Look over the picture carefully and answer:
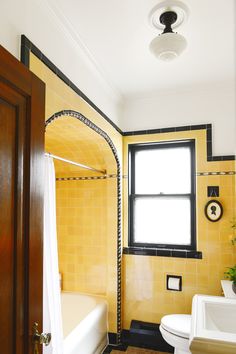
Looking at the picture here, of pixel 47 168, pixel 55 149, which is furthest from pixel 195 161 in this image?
pixel 47 168

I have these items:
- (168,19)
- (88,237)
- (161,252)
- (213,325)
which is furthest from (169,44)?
(88,237)

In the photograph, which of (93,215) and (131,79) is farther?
(93,215)

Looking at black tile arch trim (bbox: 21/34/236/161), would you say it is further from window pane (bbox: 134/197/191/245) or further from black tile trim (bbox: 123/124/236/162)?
window pane (bbox: 134/197/191/245)

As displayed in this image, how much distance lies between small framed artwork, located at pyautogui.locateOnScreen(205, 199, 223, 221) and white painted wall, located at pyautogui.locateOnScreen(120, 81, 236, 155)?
20.3 inches

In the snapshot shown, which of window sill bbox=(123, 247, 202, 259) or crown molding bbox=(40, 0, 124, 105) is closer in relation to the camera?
crown molding bbox=(40, 0, 124, 105)

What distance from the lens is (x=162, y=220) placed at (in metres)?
2.97

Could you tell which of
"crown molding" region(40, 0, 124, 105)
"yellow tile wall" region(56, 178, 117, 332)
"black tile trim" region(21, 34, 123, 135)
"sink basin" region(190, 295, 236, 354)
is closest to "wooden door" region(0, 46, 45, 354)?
"black tile trim" region(21, 34, 123, 135)

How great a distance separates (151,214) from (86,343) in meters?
1.40

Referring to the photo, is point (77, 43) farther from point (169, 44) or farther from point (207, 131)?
point (207, 131)

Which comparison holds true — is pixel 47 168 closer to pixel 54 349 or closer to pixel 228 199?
pixel 54 349

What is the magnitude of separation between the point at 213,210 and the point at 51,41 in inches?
81.3

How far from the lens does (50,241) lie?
63.2 inches

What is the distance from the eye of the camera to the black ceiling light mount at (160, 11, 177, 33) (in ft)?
5.40

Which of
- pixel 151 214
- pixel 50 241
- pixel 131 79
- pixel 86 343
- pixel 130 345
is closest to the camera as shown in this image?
pixel 50 241
